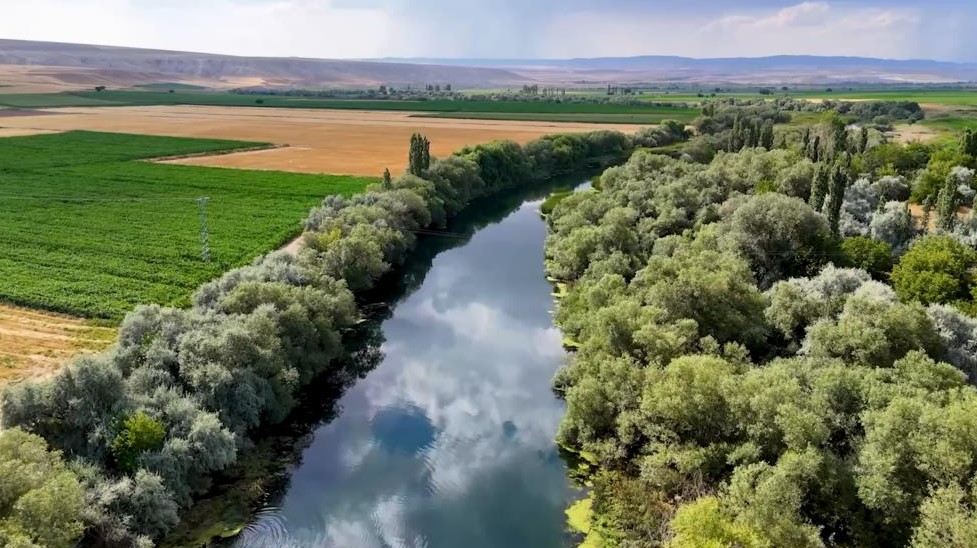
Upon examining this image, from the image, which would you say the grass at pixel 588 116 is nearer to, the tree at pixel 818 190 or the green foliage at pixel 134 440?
the tree at pixel 818 190

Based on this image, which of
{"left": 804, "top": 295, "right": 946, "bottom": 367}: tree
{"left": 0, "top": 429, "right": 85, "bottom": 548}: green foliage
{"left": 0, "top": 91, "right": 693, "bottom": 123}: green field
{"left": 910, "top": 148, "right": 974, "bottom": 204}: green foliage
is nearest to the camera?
{"left": 0, "top": 429, "right": 85, "bottom": 548}: green foliage

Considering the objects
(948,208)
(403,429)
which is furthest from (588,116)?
(403,429)

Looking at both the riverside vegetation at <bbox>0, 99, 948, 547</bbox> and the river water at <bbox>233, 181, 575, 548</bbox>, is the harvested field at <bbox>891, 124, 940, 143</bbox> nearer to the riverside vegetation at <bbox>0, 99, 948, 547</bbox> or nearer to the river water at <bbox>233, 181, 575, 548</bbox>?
the riverside vegetation at <bbox>0, 99, 948, 547</bbox>

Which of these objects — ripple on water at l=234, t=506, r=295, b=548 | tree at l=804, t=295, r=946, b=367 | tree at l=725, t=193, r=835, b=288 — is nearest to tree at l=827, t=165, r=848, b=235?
tree at l=725, t=193, r=835, b=288

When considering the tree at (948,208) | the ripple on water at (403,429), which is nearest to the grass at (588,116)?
the tree at (948,208)

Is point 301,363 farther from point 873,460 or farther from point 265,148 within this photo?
point 265,148

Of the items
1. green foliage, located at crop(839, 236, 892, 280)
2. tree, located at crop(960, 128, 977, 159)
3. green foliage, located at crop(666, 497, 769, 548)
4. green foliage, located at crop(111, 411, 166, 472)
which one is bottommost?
green foliage, located at crop(666, 497, 769, 548)

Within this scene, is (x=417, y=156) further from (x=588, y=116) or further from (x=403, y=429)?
(x=588, y=116)
